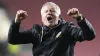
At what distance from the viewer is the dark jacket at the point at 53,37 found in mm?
1074

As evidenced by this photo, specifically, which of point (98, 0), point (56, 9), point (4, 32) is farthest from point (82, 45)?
point (56, 9)

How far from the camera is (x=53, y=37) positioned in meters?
1.09

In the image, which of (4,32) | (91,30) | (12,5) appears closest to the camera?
(91,30)

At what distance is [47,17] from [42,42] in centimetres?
10

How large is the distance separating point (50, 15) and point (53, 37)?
0.09 m

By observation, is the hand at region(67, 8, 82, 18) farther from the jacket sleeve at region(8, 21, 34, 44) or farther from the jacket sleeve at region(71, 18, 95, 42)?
the jacket sleeve at region(8, 21, 34, 44)

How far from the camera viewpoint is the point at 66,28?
110 cm

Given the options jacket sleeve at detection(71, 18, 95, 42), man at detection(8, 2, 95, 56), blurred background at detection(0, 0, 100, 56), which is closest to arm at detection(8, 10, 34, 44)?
man at detection(8, 2, 95, 56)

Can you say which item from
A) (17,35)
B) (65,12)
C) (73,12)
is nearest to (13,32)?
(17,35)

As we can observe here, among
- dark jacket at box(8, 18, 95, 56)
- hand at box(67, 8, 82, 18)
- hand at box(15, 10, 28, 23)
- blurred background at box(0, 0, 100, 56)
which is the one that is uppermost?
blurred background at box(0, 0, 100, 56)

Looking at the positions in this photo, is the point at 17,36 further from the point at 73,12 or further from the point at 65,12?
the point at 65,12

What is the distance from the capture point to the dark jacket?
1074 mm

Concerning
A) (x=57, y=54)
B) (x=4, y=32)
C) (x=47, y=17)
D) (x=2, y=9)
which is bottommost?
(x=57, y=54)

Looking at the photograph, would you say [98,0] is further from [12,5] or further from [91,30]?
[91,30]
